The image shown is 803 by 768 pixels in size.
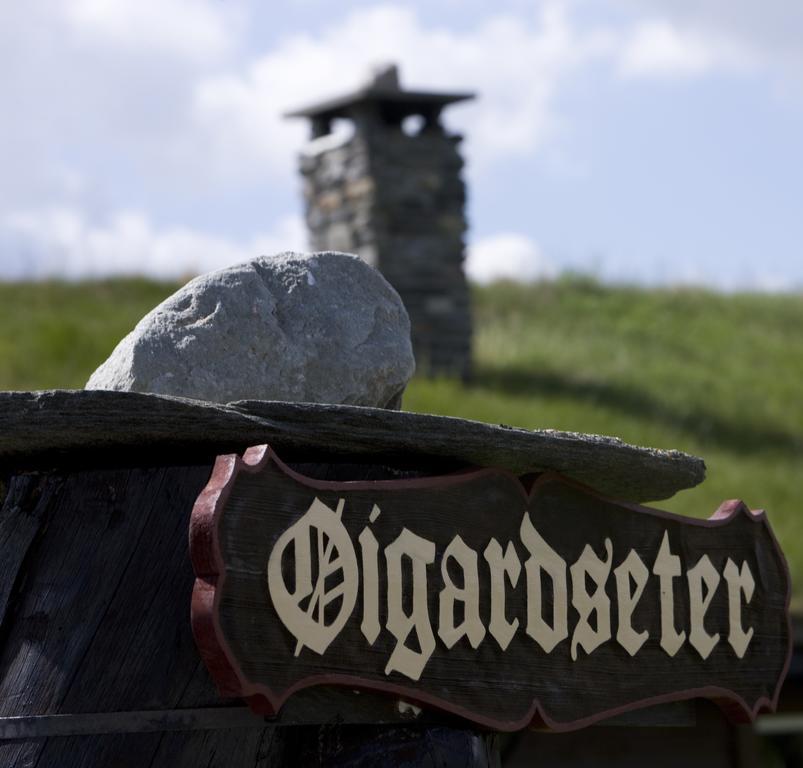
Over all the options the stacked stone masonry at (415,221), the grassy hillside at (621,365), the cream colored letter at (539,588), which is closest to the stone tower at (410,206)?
the stacked stone masonry at (415,221)

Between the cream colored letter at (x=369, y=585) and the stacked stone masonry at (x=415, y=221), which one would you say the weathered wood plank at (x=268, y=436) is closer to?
the cream colored letter at (x=369, y=585)

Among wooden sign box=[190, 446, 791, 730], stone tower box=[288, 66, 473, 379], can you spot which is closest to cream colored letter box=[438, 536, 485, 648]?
wooden sign box=[190, 446, 791, 730]

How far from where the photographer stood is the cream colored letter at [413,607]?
181cm

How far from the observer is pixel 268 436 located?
1.79 metres

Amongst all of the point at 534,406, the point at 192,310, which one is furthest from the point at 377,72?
the point at 192,310

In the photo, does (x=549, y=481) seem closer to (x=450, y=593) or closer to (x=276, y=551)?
(x=450, y=593)

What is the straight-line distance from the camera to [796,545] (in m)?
8.03

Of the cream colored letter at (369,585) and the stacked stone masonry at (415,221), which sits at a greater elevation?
the cream colored letter at (369,585)

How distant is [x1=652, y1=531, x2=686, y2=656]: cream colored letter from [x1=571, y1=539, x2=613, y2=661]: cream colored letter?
→ 0.11 m

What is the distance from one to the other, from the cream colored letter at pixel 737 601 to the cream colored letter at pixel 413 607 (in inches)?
25.4

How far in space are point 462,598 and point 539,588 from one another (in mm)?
149

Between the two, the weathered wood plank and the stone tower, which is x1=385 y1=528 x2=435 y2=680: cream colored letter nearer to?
the weathered wood plank

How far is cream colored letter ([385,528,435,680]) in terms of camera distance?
181 centimetres

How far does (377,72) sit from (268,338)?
386 inches
